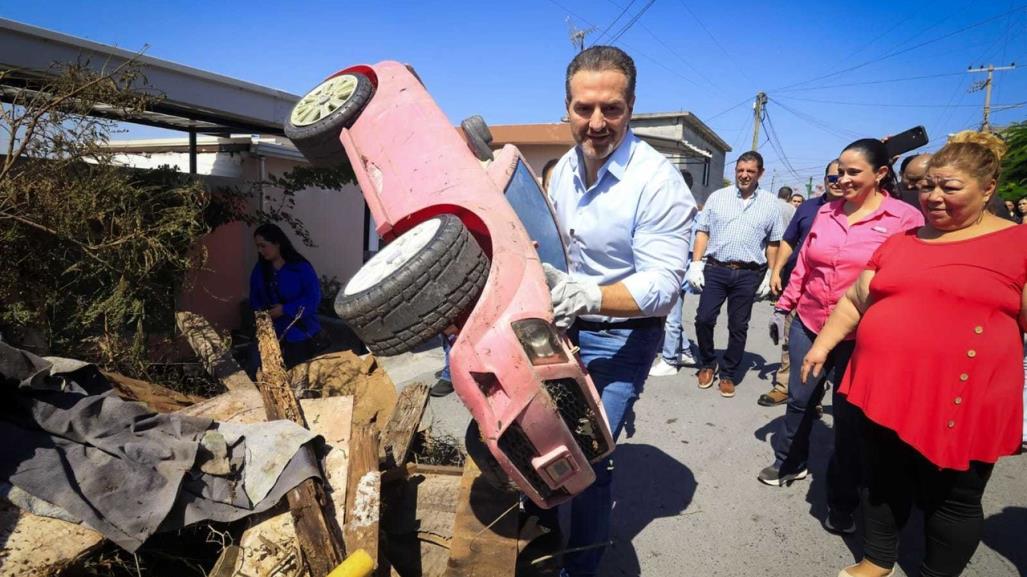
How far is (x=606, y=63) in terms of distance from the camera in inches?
77.1

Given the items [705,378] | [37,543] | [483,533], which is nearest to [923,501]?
[483,533]

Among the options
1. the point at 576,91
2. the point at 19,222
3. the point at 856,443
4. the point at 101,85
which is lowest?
the point at 856,443

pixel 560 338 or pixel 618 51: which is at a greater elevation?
pixel 618 51

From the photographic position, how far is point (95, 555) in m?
2.14

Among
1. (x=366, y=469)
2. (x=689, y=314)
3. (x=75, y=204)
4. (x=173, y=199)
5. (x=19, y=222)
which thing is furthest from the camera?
(x=689, y=314)

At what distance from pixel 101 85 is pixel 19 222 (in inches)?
41.5

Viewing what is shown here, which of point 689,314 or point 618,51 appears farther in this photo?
point 689,314

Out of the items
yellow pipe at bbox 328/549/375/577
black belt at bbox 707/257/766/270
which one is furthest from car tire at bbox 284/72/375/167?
black belt at bbox 707/257/766/270

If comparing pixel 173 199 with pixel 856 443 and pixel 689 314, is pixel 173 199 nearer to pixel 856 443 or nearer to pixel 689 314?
pixel 856 443

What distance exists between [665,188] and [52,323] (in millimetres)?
3984

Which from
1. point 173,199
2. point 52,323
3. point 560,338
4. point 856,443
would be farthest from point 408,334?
point 173,199

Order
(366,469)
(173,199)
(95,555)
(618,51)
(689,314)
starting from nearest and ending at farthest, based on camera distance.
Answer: (618,51)
(95,555)
(366,469)
(173,199)
(689,314)

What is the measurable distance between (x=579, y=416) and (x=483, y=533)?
34.9 inches

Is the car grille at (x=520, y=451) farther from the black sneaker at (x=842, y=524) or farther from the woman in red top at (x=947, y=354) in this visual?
the black sneaker at (x=842, y=524)
